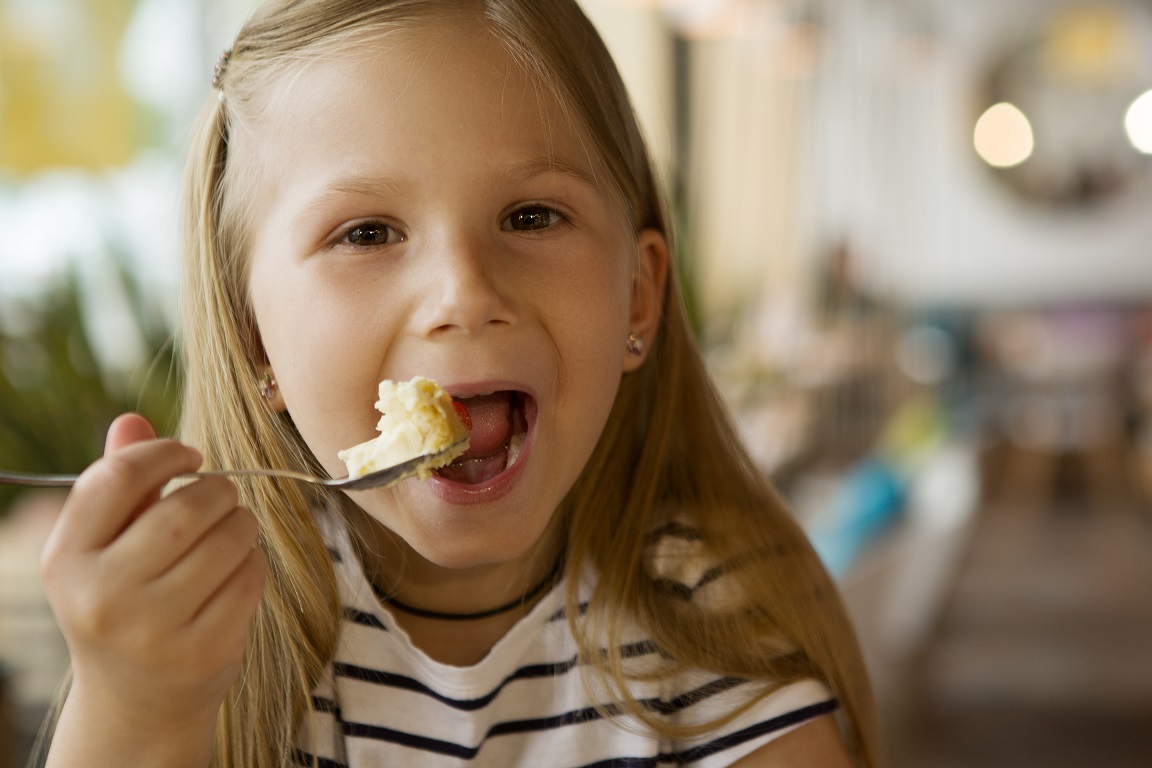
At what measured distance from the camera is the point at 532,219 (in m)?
0.78

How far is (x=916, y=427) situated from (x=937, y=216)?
6.06 metres

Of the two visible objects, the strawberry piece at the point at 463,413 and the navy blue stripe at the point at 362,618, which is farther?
the navy blue stripe at the point at 362,618

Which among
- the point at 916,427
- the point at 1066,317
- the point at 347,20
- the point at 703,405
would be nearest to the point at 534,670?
the point at 703,405

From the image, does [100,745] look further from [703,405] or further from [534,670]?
[703,405]

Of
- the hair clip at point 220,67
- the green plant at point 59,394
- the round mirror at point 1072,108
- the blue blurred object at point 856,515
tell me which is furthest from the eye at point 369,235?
the round mirror at point 1072,108

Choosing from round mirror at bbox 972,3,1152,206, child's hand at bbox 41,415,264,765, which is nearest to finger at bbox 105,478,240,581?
child's hand at bbox 41,415,264,765

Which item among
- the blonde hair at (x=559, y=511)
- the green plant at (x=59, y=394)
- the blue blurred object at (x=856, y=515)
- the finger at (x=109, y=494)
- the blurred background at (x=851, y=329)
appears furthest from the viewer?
the blue blurred object at (x=856, y=515)

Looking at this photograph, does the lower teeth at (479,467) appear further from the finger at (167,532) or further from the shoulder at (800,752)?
the shoulder at (800,752)

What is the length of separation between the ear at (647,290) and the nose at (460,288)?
0.19 metres

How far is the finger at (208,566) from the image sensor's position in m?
0.60

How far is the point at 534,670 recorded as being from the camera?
888mm

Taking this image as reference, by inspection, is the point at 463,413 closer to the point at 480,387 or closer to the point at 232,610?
the point at 480,387

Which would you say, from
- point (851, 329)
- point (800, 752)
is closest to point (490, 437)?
point (800, 752)

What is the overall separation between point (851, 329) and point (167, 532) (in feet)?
13.5
